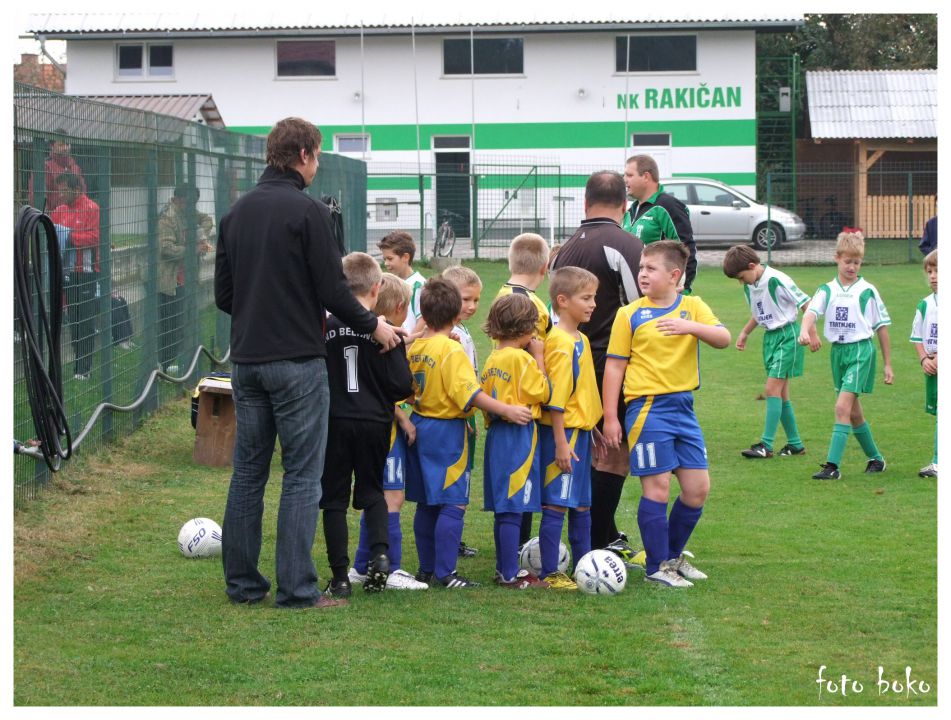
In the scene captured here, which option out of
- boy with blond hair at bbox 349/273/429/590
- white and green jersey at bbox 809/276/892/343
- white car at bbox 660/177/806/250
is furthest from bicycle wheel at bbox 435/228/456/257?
boy with blond hair at bbox 349/273/429/590

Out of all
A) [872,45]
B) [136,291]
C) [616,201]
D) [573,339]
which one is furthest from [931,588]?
[872,45]

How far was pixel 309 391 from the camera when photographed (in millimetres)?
5344

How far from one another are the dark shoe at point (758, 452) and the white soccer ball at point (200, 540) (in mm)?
4529

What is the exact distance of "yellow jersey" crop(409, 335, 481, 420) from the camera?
5785 mm

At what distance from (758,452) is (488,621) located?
4713 millimetres

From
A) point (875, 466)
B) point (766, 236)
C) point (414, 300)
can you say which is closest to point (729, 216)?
point (766, 236)

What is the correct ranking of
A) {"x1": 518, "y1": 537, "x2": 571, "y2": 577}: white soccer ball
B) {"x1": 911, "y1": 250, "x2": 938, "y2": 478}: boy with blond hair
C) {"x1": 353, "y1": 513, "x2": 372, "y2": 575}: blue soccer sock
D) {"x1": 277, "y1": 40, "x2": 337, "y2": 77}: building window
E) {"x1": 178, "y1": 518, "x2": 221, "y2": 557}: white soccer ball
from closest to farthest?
{"x1": 353, "y1": 513, "x2": 372, "y2": 575}: blue soccer sock → {"x1": 518, "y1": 537, "x2": 571, "y2": 577}: white soccer ball → {"x1": 178, "y1": 518, "x2": 221, "y2": 557}: white soccer ball → {"x1": 911, "y1": 250, "x2": 938, "y2": 478}: boy with blond hair → {"x1": 277, "y1": 40, "x2": 337, "y2": 77}: building window

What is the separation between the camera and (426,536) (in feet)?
20.1

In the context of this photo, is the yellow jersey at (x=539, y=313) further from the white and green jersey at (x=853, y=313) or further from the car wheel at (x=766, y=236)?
the car wheel at (x=766, y=236)

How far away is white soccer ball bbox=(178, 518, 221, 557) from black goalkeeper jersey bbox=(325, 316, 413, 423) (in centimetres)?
133

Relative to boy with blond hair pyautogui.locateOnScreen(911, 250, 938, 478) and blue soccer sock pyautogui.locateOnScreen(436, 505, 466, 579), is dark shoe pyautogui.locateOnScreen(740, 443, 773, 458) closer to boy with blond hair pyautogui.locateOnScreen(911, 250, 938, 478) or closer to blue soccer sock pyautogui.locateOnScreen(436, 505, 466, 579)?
boy with blond hair pyautogui.locateOnScreen(911, 250, 938, 478)

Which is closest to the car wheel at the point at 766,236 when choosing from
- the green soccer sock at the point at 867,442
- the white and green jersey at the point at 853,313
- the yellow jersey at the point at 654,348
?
the white and green jersey at the point at 853,313

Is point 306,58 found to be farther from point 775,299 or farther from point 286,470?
point 286,470
